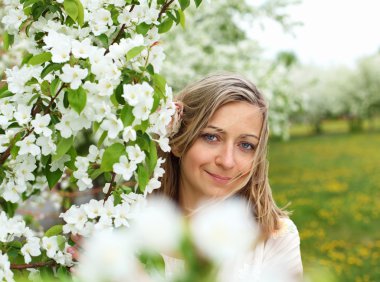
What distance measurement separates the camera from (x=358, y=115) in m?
30.0

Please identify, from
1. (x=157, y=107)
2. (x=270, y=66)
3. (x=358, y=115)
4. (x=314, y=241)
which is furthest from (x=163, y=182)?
(x=358, y=115)

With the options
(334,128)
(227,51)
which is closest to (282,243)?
(227,51)

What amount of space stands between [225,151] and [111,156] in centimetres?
74

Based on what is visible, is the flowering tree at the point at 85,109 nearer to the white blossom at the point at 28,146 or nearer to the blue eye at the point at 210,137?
the white blossom at the point at 28,146

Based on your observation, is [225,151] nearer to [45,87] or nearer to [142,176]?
[142,176]

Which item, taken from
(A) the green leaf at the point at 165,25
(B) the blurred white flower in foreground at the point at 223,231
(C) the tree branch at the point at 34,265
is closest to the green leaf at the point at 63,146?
(C) the tree branch at the point at 34,265

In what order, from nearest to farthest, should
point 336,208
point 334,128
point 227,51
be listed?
point 227,51, point 336,208, point 334,128

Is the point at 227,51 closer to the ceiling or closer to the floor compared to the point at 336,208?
closer to the ceiling

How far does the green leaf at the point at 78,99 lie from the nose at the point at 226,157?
789mm

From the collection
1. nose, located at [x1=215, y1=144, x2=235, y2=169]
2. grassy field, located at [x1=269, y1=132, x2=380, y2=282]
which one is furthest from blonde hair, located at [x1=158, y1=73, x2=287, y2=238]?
grassy field, located at [x1=269, y1=132, x2=380, y2=282]

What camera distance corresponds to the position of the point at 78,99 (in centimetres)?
135

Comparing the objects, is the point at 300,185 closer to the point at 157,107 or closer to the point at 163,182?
the point at 163,182

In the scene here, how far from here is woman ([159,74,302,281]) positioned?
2062mm

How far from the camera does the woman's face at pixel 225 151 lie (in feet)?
6.69
